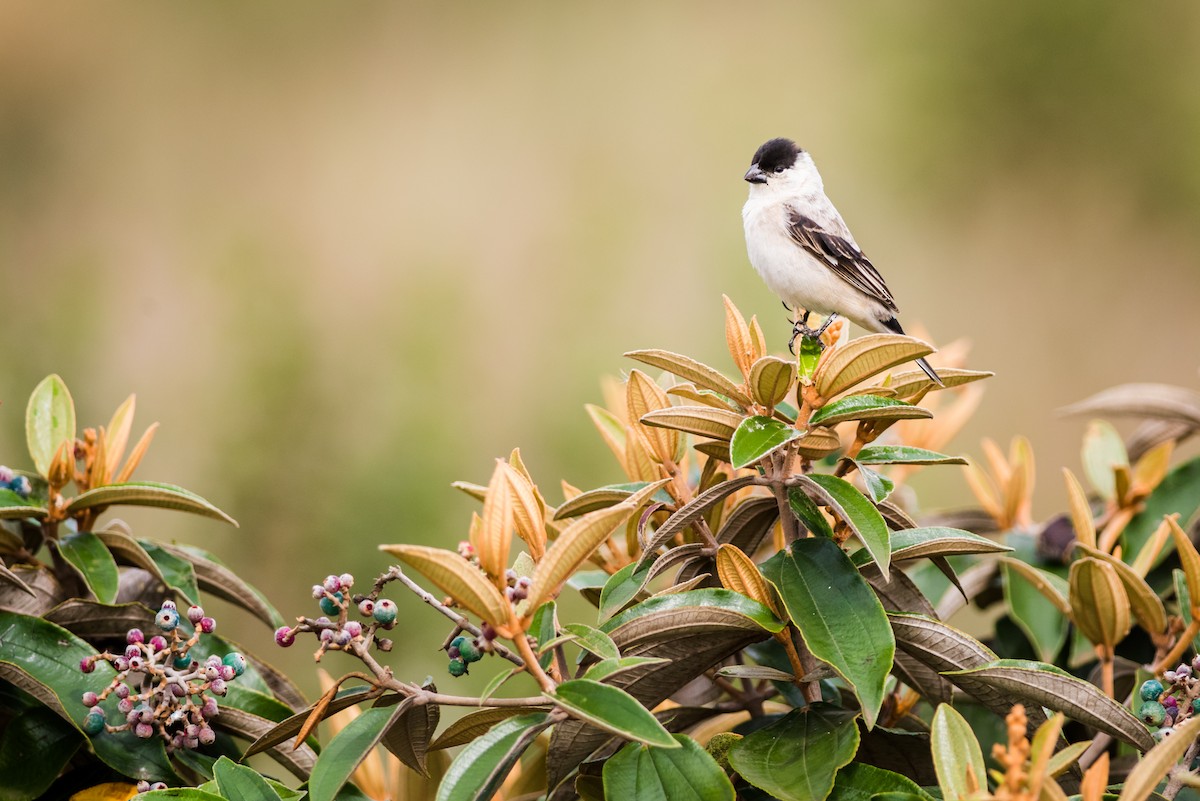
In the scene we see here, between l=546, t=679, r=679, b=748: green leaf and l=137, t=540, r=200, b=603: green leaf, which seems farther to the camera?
l=137, t=540, r=200, b=603: green leaf

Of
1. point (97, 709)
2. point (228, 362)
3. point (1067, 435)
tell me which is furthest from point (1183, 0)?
point (97, 709)

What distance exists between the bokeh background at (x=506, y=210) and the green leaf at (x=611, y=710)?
1.93 meters

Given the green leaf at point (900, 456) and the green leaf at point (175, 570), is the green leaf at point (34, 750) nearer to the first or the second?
the green leaf at point (175, 570)

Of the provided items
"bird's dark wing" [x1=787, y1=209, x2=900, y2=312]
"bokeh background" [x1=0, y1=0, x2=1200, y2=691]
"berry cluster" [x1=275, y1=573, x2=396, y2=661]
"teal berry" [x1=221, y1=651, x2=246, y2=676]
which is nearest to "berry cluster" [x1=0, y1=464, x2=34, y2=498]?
"teal berry" [x1=221, y1=651, x2=246, y2=676]

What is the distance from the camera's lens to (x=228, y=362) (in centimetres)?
264

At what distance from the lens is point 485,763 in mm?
574

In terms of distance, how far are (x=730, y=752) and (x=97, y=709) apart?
0.39m

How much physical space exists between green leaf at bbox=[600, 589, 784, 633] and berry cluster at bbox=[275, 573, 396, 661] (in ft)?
0.44

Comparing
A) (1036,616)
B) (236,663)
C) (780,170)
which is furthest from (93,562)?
(780,170)

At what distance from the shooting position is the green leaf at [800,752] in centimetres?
59

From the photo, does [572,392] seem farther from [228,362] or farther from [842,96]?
[842,96]

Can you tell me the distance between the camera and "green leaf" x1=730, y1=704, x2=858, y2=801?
59 cm

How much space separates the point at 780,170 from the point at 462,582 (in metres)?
1.05

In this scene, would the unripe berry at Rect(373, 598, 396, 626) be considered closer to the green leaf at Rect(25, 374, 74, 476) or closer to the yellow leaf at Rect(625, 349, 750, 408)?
the yellow leaf at Rect(625, 349, 750, 408)
